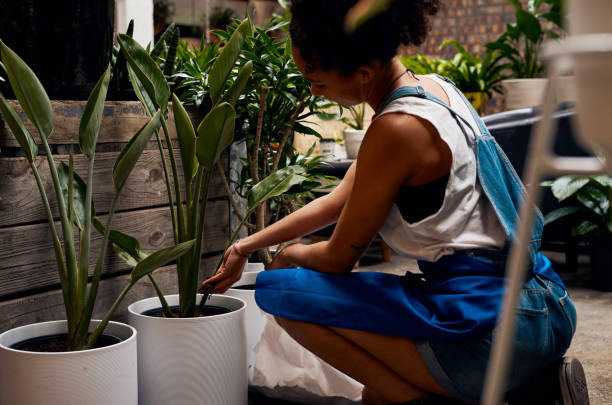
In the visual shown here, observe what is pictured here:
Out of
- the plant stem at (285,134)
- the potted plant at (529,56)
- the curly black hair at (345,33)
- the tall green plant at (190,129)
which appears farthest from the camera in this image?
the potted plant at (529,56)

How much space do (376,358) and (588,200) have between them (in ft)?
6.77

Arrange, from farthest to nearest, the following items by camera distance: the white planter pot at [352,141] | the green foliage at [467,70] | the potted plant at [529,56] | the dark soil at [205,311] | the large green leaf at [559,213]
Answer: the green foliage at [467,70], the potted plant at [529,56], the white planter pot at [352,141], the large green leaf at [559,213], the dark soil at [205,311]

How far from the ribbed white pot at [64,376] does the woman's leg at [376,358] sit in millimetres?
338

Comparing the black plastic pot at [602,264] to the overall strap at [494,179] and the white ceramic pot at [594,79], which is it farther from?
the white ceramic pot at [594,79]

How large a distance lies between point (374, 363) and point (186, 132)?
61 centimetres

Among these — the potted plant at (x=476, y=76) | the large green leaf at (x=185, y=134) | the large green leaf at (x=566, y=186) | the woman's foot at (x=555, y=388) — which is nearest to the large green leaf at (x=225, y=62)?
the large green leaf at (x=185, y=134)

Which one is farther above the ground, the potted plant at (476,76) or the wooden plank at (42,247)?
the potted plant at (476,76)

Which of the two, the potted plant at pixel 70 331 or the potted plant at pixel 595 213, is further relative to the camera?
the potted plant at pixel 595 213

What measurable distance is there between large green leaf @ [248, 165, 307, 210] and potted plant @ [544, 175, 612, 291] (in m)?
1.71

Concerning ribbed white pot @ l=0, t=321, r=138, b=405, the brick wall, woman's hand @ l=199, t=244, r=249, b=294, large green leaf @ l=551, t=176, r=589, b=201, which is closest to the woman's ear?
woman's hand @ l=199, t=244, r=249, b=294

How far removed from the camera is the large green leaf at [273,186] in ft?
5.22

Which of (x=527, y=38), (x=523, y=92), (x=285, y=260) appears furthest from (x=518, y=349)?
(x=527, y=38)

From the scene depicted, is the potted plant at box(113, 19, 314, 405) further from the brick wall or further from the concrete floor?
the brick wall

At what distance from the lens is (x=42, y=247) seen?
1504 millimetres
